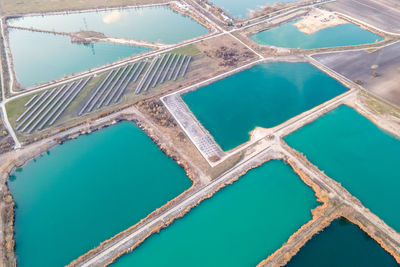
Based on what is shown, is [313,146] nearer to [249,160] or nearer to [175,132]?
[249,160]

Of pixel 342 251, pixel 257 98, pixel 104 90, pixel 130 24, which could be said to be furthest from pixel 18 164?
pixel 130 24

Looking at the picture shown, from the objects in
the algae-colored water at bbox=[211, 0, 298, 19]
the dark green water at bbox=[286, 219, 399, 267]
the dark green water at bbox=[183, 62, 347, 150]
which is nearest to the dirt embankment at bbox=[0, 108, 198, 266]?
the dark green water at bbox=[183, 62, 347, 150]

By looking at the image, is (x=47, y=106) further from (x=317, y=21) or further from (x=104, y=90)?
(x=317, y=21)

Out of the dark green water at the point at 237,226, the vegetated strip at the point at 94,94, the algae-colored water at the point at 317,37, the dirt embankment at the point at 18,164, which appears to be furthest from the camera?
the algae-colored water at the point at 317,37

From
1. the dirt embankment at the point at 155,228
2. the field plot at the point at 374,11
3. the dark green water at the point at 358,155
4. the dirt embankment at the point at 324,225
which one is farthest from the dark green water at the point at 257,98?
the field plot at the point at 374,11

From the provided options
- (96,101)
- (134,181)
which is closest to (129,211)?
(134,181)

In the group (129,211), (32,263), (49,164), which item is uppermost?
(49,164)

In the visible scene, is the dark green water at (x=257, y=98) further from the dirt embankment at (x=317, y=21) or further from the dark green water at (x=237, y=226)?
the dirt embankment at (x=317, y=21)
